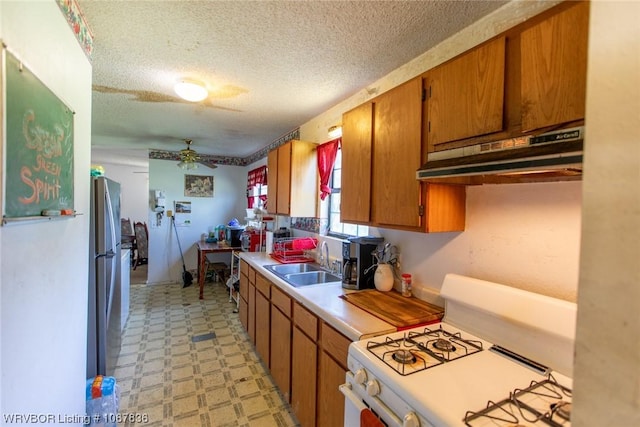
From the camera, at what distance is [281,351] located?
2.11 metres

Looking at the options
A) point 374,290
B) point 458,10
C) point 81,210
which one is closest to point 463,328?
point 374,290

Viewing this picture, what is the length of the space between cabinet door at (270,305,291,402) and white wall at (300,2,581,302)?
96cm

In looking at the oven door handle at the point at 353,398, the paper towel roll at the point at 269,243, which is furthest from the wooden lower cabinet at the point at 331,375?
the paper towel roll at the point at 269,243

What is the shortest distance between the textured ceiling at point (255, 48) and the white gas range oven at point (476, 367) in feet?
4.38

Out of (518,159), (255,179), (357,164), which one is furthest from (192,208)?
(518,159)

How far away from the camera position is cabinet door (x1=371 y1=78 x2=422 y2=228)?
1.44 metres

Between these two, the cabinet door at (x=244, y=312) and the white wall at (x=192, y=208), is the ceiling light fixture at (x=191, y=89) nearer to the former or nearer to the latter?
the cabinet door at (x=244, y=312)

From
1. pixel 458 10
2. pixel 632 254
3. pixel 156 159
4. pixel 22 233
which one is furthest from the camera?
pixel 156 159

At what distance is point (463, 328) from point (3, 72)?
186cm

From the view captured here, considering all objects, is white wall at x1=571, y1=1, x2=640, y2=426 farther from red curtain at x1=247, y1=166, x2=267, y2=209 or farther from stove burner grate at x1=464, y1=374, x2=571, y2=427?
red curtain at x1=247, y1=166, x2=267, y2=209

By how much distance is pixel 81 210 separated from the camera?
1470mm

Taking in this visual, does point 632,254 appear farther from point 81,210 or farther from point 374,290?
point 81,210

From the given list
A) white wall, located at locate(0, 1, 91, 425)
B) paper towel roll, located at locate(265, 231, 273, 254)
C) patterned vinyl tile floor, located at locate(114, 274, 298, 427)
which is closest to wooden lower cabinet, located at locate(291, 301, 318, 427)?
patterned vinyl tile floor, located at locate(114, 274, 298, 427)

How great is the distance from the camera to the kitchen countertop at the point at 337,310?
1.34 m
